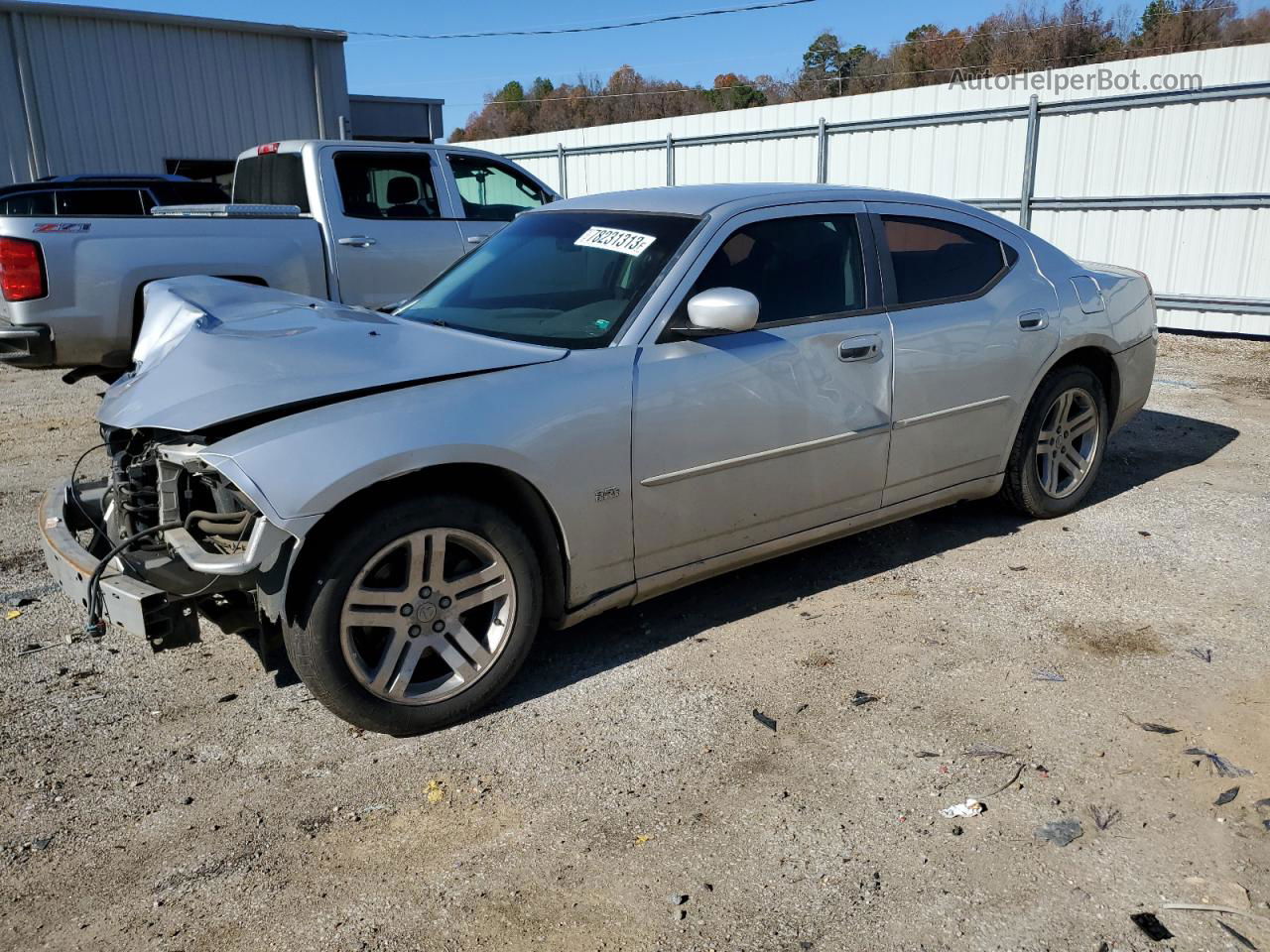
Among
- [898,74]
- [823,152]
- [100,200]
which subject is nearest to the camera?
[100,200]

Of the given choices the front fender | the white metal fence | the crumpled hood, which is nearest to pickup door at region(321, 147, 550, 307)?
the crumpled hood

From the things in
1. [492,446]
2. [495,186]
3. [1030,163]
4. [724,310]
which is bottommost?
[492,446]

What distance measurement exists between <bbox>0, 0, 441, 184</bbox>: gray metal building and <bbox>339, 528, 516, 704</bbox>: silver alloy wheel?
18207 mm

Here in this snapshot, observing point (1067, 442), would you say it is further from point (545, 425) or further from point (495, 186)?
point (495, 186)

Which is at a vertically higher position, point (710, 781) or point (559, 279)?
point (559, 279)

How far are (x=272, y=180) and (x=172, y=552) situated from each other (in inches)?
229

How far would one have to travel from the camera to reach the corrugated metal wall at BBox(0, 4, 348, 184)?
1766cm

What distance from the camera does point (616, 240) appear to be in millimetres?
4125

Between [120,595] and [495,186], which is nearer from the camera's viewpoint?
[120,595]

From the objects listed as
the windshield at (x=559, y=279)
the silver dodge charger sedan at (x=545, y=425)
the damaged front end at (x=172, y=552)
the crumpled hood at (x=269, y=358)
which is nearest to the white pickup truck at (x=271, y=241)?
the silver dodge charger sedan at (x=545, y=425)

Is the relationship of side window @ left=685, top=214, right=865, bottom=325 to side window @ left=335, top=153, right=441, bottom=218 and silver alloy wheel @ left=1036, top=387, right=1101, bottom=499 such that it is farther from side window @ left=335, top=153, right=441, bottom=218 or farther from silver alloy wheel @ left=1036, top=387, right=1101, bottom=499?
side window @ left=335, top=153, right=441, bottom=218

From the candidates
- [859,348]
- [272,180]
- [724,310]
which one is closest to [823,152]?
[272,180]

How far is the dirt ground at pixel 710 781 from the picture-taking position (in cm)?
253

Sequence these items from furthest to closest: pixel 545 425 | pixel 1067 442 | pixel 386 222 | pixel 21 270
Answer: pixel 386 222
pixel 21 270
pixel 1067 442
pixel 545 425
